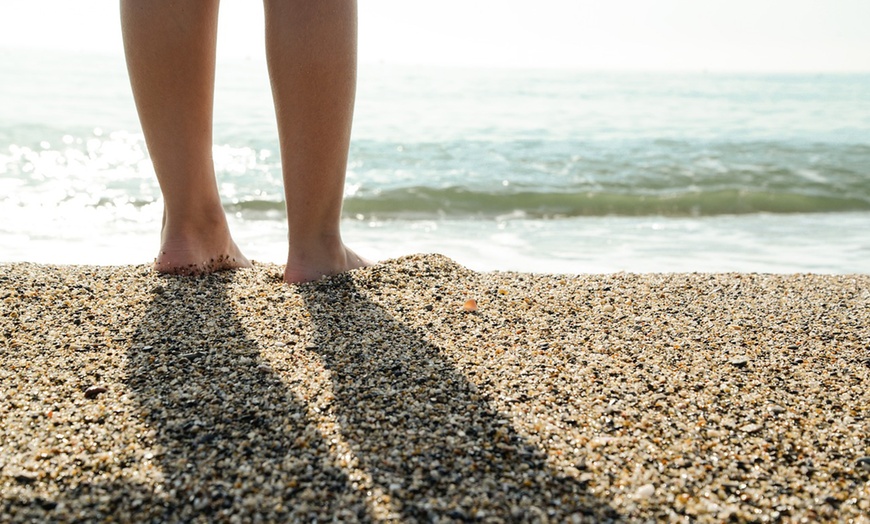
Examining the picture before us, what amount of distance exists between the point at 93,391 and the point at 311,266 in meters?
0.72

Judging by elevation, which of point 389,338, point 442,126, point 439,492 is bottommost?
point 439,492

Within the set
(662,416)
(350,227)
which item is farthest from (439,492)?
(350,227)

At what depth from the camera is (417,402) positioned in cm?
131

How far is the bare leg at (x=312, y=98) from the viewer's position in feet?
5.69

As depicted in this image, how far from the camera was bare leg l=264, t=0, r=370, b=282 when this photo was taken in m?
1.73

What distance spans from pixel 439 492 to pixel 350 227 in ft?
10.1

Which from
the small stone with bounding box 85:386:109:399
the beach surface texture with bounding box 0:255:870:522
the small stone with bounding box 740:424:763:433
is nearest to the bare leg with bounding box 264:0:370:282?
the beach surface texture with bounding box 0:255:870:522

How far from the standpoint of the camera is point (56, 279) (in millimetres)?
1979

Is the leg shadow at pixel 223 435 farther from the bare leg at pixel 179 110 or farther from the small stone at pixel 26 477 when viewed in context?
the bare leg at pixel 179 110

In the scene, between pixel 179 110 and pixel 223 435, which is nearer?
pixel 223 435

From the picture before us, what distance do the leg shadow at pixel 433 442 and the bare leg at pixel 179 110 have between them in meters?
0.59

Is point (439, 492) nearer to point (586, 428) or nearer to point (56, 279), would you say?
point (586, 428)

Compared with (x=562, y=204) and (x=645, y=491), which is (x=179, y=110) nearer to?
(x=645, y=491)

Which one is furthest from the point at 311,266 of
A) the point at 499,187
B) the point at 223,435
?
the point at 499,187
